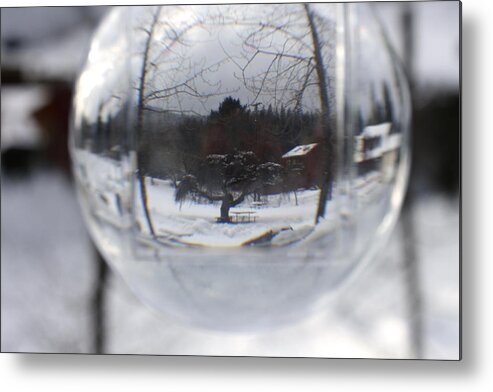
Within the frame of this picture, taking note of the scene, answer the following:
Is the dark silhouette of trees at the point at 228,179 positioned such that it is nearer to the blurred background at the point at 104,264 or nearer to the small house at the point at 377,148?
the small house at the point at 377,148

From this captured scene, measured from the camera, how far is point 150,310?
1.37 m

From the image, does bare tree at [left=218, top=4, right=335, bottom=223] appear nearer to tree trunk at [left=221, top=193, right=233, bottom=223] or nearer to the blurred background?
tree trunk at [left=221, top=193, right=233, bottom=223]

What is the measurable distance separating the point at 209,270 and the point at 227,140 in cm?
16

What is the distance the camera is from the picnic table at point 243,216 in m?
0.81

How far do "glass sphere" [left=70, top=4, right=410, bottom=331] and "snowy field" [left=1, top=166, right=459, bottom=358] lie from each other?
439 millimetres

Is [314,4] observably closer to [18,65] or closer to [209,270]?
[209,270]

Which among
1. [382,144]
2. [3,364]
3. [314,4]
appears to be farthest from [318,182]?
[3,364]

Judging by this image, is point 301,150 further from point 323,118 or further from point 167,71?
point 167,71

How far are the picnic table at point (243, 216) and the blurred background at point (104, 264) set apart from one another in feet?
1.59

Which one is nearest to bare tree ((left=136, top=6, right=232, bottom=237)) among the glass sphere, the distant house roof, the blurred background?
the glass sphere

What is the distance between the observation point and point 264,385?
125 cm

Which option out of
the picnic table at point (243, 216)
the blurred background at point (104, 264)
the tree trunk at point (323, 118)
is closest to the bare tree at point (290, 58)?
the tree trunk at point (323, 118)

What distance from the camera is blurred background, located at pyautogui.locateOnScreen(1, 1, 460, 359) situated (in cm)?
129

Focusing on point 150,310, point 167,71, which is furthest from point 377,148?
point 150,310
